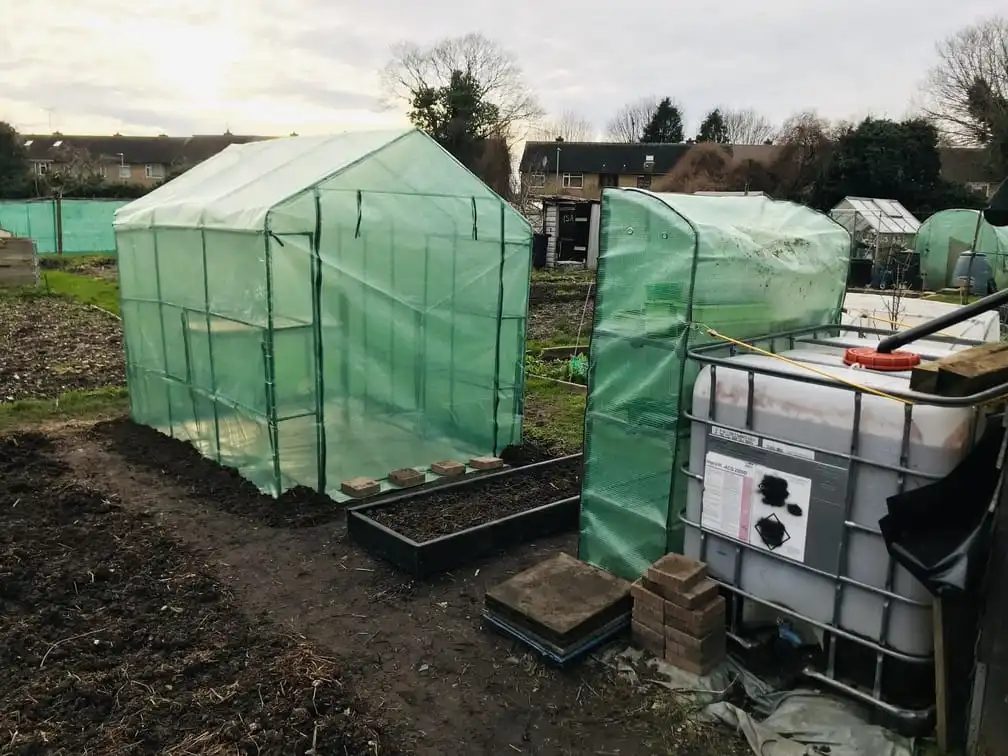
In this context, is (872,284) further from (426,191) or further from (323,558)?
(323,558)

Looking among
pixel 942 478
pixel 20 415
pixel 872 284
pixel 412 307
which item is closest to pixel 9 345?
pixel 20 415

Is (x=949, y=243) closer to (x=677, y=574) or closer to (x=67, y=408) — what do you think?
(x=677, y=574)

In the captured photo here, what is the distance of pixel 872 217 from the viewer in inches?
1045

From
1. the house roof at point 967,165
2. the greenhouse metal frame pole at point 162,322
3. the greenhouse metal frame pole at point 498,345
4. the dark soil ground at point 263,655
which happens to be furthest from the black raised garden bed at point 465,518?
the house roof at point 967,165

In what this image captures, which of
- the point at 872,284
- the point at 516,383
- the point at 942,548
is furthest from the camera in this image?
the point at 872,284

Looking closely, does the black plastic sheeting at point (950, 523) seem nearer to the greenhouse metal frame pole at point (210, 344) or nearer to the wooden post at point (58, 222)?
the greenhouse metal frame pole at point (210, 344)

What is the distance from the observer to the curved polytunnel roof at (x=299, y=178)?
6961 mm

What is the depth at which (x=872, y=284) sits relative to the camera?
920 inches

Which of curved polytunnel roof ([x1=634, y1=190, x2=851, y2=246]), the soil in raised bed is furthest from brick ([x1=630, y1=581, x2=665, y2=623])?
curved polytunnel roof ([x1=634, y1=190, x2=851, y2=246])

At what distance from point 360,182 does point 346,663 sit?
4.49 m

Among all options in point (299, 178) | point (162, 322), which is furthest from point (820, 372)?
point (162, 322)

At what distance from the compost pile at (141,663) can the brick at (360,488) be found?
5.19 ft

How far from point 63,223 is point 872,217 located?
32.4 metres

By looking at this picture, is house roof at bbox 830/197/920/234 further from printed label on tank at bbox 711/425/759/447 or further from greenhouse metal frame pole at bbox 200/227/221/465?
printed label on tank at bbox 711/425/759/447
